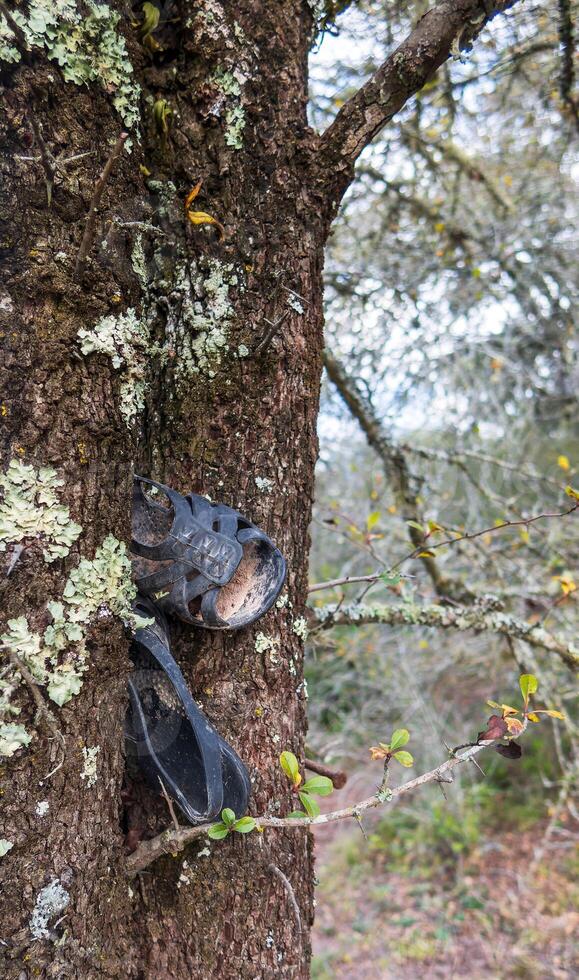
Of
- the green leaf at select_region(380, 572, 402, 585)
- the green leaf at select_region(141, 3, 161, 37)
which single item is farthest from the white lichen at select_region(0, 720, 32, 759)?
the green leaf at select_region(141, 3, 161, 37)

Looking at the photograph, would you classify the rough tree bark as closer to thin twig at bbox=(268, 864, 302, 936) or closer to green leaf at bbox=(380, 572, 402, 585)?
thin twig at bbox=(268, 864, 302, 936)

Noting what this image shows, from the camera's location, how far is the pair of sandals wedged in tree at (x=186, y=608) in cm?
98

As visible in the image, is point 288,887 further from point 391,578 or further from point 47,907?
point 391,578

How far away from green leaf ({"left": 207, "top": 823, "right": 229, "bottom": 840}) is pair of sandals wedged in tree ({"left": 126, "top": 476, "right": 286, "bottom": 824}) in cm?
2

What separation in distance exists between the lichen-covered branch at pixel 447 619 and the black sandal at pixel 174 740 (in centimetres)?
57

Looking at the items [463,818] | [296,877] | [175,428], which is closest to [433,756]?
[463,818]

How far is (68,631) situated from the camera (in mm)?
869

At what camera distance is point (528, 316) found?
420 centimetres

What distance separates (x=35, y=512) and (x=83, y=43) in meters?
0.65

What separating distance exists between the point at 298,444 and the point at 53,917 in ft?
2.43

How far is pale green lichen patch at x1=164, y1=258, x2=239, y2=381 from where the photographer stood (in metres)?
1.07

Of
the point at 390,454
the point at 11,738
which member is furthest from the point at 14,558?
the point at 390,454

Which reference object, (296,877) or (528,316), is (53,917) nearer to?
(296,877)

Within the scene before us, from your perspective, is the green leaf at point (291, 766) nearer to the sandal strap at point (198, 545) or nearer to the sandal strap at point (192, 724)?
the sandal strap at point (192, 724)
